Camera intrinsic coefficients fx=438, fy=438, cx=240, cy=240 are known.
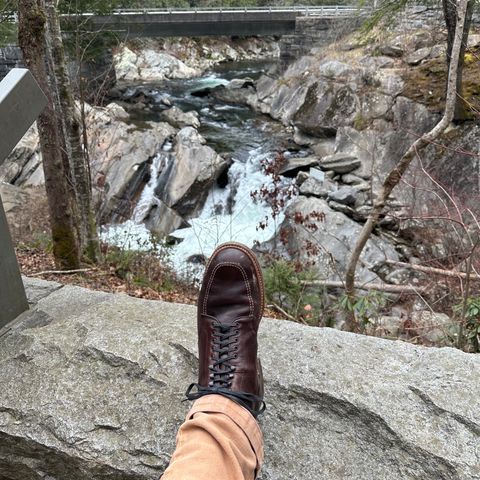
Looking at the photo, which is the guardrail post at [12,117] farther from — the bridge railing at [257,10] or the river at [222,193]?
the bridge railing at [257,10]

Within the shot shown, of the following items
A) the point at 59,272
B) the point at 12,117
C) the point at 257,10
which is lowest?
the point at 59,272

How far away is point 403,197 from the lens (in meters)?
8.13

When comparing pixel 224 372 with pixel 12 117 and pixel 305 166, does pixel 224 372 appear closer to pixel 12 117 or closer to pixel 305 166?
pixel 12 117

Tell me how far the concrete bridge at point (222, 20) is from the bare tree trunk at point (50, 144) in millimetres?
16535

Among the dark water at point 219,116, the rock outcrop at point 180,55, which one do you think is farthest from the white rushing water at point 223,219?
the rock outcrop at point 180,55

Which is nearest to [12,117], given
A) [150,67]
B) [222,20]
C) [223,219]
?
[223,219]

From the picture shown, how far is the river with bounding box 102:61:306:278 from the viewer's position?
7.56m

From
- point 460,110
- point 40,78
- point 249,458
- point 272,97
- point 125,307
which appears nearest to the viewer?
point 249,458

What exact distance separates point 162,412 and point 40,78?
2.88 metres

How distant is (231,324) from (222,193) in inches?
352

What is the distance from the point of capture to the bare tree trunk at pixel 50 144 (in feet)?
10.8

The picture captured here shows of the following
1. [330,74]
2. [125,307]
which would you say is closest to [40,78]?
[125,307]

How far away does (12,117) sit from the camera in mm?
1884

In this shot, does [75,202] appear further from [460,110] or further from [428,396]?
[460,110]
